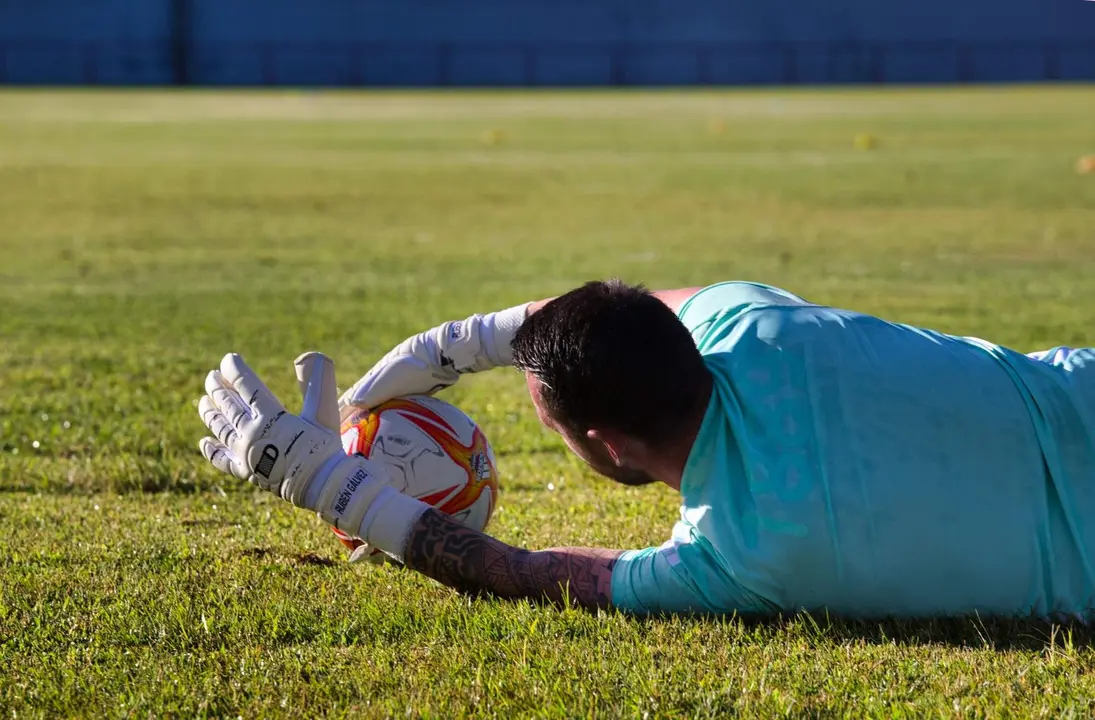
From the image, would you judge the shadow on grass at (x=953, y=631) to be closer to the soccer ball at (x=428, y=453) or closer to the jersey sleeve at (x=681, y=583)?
the jersey sleeve at (x=681, y=583)

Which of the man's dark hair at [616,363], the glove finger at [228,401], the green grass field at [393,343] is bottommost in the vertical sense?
the green grass field at [393,343]

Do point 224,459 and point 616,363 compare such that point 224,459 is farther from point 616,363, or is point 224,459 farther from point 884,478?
point 884,478

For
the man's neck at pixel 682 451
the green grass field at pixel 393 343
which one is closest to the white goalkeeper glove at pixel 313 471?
the green grass field at pixel 393 343

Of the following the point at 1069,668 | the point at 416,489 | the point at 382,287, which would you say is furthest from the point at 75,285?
the point at 1069,668

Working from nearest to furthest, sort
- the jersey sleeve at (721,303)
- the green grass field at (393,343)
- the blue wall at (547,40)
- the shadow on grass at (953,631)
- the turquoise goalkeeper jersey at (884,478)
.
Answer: the green grass field at (393,343), the turquoise goalkeeper jersey at (884,478), the shadow on grass at (953,631), the jersey sleeve at (721,303), the blue wall at (547,40)

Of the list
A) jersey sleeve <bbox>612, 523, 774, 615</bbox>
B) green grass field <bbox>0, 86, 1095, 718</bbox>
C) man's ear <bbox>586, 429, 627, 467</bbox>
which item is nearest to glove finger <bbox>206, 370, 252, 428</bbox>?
green grass field <bbox>0, 86, 1095, 718</bbox>

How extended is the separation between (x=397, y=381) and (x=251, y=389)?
2.31ft

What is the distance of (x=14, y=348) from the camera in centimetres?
916

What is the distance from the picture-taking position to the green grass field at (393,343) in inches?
144

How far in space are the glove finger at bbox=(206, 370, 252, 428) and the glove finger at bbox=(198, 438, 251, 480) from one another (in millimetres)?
99

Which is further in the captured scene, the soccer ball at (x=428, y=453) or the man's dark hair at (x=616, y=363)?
the soccer ball at (x=428, y=453)

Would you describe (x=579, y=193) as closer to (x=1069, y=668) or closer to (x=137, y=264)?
(x=137, y=264)

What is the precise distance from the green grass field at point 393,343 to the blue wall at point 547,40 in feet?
107

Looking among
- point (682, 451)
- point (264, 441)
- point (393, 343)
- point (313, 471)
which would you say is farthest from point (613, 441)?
point (393, 343)
